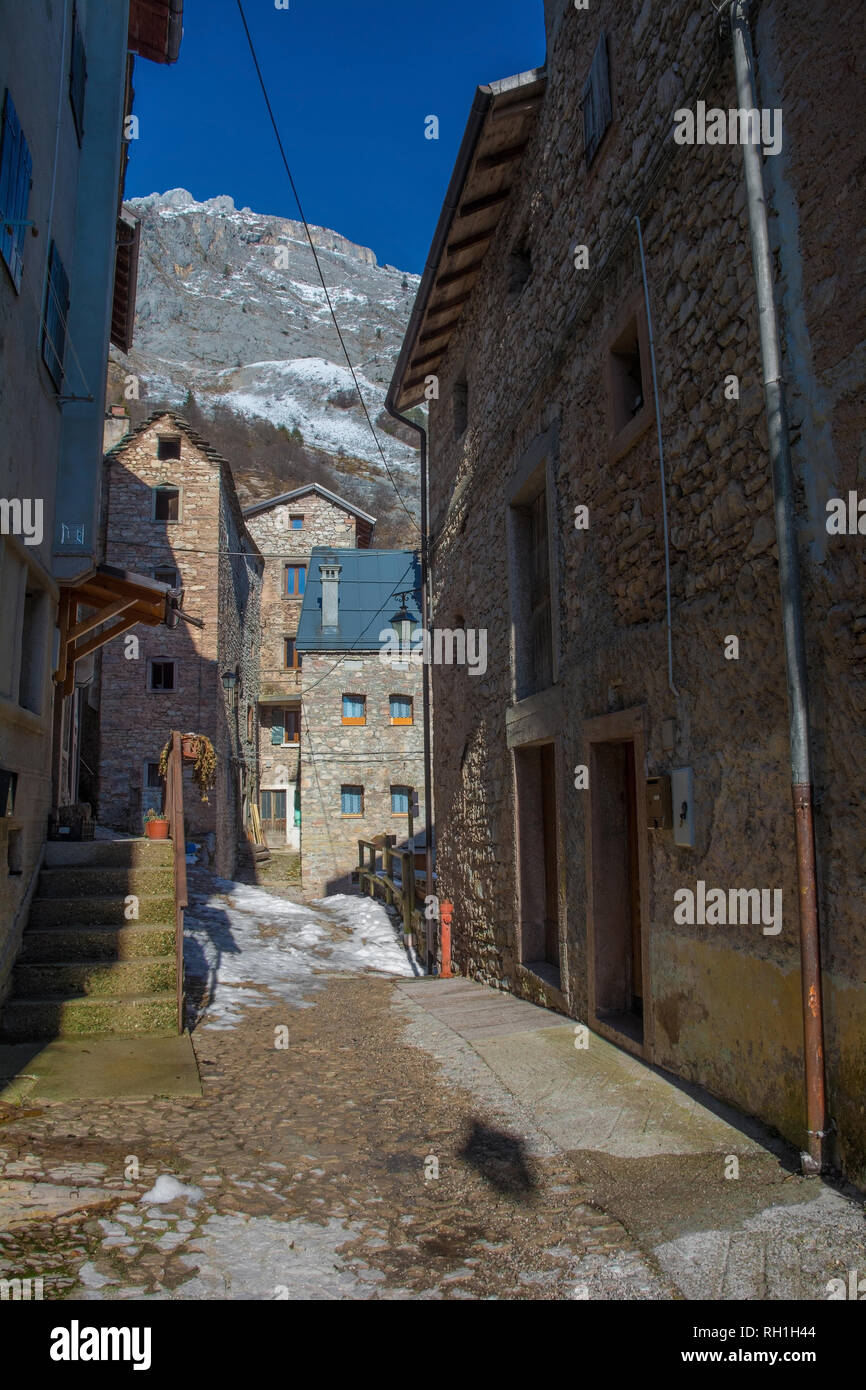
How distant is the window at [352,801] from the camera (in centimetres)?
2178

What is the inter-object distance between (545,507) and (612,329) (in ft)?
6.75

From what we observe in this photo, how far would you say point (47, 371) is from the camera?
262 inches

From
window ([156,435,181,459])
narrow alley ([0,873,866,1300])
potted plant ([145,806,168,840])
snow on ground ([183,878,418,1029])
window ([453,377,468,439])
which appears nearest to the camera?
narrow alley ([0,873,866,1300])

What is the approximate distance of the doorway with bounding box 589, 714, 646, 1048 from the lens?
5.63 meters

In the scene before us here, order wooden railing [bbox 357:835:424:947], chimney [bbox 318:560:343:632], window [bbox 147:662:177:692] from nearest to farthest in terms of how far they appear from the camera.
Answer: wooden railing [bbox 357:835:424:947] < window [bbox 147:662:177:692] < chimney [bbox 318:560:343:632]

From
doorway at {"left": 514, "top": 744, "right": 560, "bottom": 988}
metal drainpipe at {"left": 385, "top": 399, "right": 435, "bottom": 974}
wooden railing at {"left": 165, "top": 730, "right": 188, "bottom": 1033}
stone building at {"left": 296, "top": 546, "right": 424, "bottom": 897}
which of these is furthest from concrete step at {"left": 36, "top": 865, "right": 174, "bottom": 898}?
stone building at {"left": 296, "top": 546, "right": 424, "bottom": 897}

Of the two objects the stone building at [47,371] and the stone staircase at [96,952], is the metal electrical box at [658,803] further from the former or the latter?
the stone building at [47,371]

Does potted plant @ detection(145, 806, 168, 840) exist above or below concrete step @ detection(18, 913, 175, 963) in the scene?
above

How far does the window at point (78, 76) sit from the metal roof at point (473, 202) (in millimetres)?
3242

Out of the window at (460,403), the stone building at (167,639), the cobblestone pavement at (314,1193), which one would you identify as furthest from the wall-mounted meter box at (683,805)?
the stone building at (167,639)

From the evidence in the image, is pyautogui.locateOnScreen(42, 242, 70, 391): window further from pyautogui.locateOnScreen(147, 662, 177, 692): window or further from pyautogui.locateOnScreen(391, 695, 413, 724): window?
pyautogui.locateOnScreen(391, 695, 413, 724): window

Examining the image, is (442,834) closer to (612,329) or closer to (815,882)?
(612,329)

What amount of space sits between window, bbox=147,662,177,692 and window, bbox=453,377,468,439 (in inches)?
513

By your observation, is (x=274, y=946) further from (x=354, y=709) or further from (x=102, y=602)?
(x=354, y=709)
